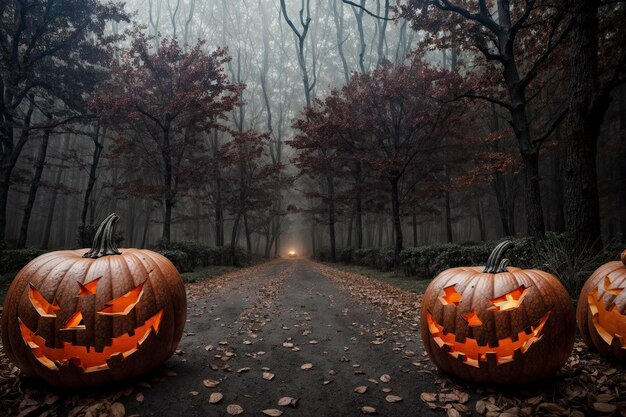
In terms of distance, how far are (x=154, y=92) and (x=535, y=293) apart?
16.3 metres

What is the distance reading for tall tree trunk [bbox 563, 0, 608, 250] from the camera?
5773mm

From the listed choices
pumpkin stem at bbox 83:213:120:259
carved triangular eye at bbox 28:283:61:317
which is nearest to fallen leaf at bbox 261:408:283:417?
carved triangular eye at bbox 28:283:61:317

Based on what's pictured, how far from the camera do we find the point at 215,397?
107 inches

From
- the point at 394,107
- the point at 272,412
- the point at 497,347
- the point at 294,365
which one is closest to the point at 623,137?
the point at 394,107

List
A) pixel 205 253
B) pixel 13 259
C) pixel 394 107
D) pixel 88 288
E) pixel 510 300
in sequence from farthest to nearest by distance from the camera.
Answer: pixel 205 253
pixel 394 107
pixel 13 259
pixel 510 300
pixel 88 288

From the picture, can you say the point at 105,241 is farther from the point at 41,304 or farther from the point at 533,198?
the point at 533,198

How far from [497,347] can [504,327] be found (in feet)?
0.64

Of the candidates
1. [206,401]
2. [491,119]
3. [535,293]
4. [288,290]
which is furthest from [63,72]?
[491,119]

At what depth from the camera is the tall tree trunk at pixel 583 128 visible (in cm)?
577

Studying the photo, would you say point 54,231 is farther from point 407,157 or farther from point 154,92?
point 407,157

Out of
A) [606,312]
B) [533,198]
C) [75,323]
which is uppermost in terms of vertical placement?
[533,198]

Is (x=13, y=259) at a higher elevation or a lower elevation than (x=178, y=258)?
higher

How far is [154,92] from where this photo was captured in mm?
14531

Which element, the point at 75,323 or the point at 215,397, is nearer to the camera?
the point at 75,323
